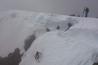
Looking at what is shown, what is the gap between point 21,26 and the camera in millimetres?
1822

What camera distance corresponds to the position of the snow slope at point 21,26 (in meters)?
1.64

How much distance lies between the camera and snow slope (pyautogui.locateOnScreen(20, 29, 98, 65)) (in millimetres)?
1115

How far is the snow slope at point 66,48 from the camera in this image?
1.12 meters

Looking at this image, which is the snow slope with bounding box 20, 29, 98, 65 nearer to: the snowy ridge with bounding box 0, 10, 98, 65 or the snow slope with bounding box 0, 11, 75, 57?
the snowy ridge with bounding box 0, 10, 98, 65

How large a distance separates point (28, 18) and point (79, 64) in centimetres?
91

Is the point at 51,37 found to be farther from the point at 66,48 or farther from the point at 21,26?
the point at 21,26

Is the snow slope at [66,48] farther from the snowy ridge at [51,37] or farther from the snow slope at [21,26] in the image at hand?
the snow slope at [21,26]

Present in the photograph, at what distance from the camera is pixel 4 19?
2.04 m

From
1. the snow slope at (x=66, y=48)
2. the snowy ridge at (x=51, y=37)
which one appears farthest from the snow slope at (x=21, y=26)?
the snow slope at (x=66, y=48)

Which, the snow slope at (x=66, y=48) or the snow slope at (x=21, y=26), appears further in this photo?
the snow slope at (x=21, y=26)

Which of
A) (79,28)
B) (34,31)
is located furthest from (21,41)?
(79,28)

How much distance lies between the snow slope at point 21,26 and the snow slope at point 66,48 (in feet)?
0.49

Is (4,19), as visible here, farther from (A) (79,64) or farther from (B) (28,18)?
(A) (79,64)

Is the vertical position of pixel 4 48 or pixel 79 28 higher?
pixel 79 28
